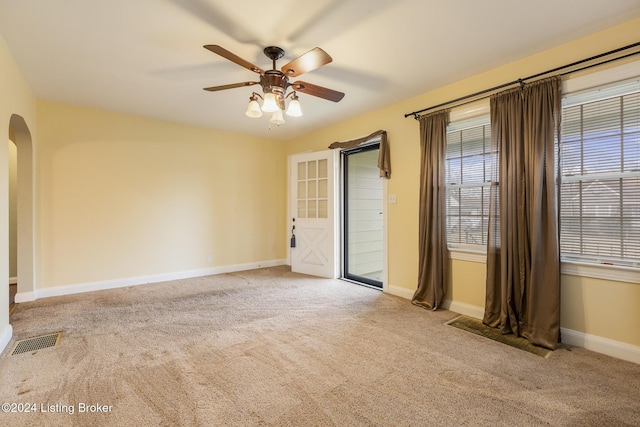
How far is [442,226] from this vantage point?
337 cm

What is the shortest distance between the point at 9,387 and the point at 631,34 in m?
5.09

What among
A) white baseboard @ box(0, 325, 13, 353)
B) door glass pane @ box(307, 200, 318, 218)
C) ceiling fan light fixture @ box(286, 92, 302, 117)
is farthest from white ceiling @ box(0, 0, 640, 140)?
white baseboard @ box(0, 325, 13, 353)

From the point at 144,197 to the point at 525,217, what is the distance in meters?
4.98

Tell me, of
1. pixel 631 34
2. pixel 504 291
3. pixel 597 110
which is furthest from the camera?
pixel 504 291

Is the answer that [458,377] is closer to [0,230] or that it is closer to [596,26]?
[596,26]

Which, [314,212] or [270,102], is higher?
[270,102]

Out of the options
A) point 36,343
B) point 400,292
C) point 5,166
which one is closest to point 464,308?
point 400,292

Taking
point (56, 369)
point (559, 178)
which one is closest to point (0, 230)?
point (56, 369)

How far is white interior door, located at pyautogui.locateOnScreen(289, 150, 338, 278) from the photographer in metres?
4.88

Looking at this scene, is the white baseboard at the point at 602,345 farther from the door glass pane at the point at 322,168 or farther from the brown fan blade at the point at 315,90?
the door glass pane at the point at 322,168

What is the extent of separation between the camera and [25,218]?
367 centimetres

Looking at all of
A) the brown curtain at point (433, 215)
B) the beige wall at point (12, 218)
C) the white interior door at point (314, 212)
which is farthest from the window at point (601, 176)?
the beige wall at point (12, 218)

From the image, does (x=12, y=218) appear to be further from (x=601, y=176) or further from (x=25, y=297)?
(x=601, y=176)

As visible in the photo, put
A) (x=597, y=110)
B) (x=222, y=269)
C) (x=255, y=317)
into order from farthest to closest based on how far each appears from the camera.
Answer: (x=222, y=269)
(x=255, y=317)
(x=597, y=110)
